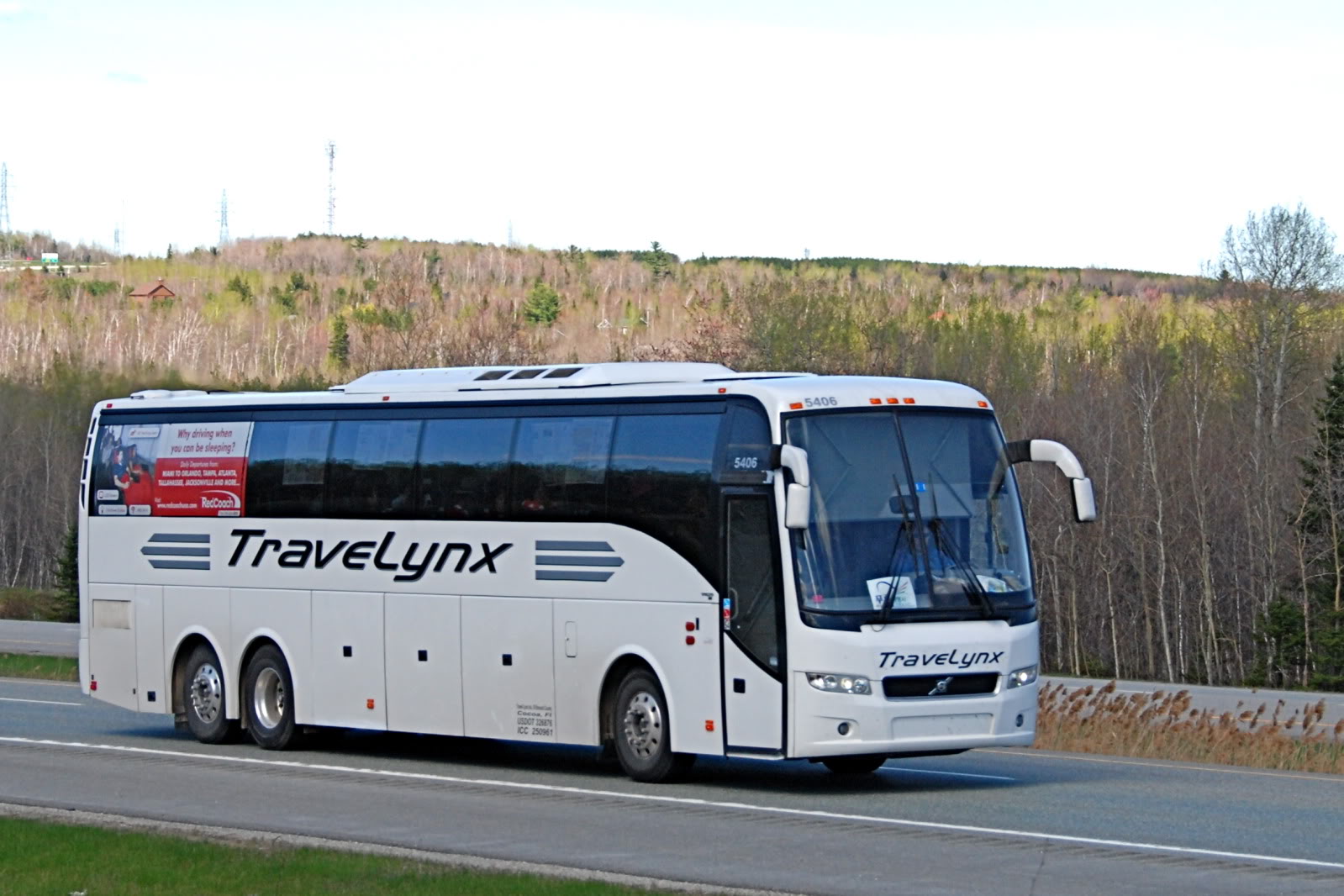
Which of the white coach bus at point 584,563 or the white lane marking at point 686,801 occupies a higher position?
the white coach bus at point 584,563

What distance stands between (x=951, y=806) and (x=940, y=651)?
1192 millimetres

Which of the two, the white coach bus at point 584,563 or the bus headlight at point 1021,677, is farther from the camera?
the bus headlight at point 1021,677

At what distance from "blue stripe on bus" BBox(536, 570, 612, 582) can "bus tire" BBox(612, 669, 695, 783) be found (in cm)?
82

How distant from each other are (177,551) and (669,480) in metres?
6.79

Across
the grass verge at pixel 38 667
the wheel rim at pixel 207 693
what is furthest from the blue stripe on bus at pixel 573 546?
the grass verge at pixel 38 667

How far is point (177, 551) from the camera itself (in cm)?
2017

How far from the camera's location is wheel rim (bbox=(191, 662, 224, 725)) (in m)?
19.8

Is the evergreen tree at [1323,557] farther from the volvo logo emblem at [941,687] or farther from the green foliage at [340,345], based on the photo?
the green foliage at [340,345]

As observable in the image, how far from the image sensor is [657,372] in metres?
16.6

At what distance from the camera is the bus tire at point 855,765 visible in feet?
53.8

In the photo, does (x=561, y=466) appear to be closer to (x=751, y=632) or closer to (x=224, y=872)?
(x=751, y=632)

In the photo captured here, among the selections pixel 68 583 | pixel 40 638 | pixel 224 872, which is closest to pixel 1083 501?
pixel 224 872

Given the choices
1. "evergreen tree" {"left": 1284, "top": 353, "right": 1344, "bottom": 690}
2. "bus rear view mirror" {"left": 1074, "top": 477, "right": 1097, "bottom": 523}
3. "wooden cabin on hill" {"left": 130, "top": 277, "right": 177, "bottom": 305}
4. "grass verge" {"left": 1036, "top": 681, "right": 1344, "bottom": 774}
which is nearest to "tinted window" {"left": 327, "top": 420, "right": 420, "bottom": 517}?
"bus rear view mirror" {"left": 1074, "top": 477, "right": 1097, "bottom": 523}

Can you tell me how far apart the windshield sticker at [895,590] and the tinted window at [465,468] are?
12.6 feet
